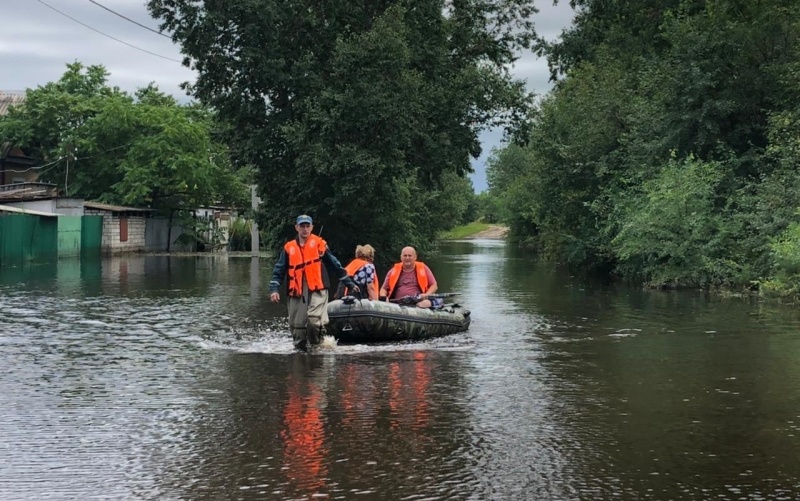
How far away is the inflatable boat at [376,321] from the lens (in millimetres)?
14633

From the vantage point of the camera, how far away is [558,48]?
151 ft

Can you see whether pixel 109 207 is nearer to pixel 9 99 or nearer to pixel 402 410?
pixel 9 99

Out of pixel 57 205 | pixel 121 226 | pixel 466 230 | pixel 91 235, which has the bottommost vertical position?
pixel 91 235

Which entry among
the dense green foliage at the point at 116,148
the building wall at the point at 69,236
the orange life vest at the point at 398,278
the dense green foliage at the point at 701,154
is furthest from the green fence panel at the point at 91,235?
the orange life vest at the point at 398,278

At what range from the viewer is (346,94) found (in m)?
30.7

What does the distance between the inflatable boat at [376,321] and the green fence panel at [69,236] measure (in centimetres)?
3277

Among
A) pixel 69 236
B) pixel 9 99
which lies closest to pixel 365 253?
pixel 69 236

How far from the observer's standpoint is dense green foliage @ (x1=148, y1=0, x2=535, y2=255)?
102 feet

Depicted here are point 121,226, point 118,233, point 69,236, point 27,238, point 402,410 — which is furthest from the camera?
point 121,226

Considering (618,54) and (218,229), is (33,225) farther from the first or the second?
(618,54)

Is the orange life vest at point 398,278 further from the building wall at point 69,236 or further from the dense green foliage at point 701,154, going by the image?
the building wall at point 69,236

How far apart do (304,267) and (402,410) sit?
14.9 feet

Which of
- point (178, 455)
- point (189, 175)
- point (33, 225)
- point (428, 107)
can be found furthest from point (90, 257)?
point (178, 455)

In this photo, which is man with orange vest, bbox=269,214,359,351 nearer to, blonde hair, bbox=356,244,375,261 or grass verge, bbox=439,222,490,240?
blonde hair, bbox=356,244,375,261
